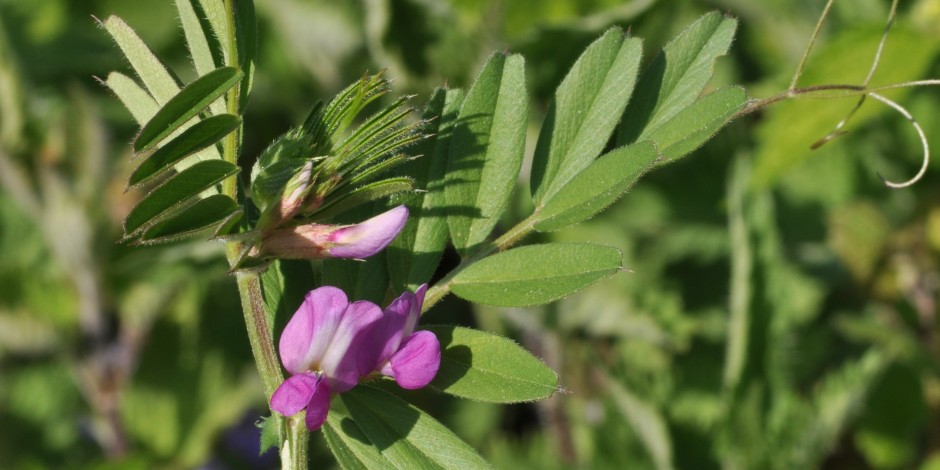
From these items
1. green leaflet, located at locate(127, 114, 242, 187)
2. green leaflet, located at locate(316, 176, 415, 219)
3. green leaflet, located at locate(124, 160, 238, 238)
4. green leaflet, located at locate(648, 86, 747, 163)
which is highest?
green leaflet, located at locate(127, 114, 242, 187)

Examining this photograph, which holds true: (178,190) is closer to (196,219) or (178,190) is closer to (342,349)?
(196,219)

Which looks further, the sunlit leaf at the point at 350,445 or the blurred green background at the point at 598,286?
the blurred green background at the point at 598,286

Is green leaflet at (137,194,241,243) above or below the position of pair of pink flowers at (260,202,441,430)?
above

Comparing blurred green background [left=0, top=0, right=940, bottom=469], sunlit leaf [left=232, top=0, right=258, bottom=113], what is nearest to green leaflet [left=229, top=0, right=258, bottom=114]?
sunlit leaf [left=232, top=0, right=258, bottom=113]

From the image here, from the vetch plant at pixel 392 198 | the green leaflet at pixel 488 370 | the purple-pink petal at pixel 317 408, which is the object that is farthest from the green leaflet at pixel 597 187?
the purple-pink petal at pixel 317 408

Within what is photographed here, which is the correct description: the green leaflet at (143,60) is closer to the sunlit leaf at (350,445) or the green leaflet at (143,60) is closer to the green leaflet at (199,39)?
the green leaflet at (199,39)

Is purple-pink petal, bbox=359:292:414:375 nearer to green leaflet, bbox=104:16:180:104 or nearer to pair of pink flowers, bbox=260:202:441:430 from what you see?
pair of pink flowers, bbox=260:202:441:430

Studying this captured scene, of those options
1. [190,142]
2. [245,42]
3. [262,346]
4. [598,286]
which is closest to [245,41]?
[245,42]
